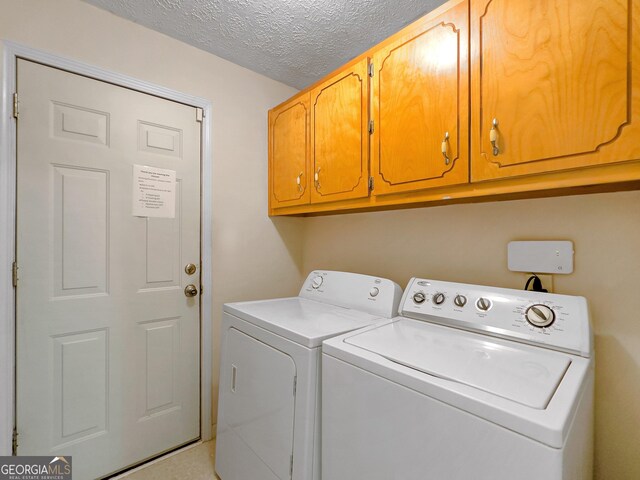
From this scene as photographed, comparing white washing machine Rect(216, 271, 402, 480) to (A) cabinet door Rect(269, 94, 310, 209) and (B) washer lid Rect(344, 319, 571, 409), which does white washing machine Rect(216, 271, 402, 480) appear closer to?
(B) washer lid Rect(344, 319, 571, 409)

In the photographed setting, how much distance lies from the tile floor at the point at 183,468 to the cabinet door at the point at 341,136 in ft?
5.36

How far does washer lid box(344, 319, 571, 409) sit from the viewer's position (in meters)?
0.71

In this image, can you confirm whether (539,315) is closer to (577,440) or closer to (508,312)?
(508,312)

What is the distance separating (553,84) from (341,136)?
2.96 ft

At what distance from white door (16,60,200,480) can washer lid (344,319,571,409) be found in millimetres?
1267

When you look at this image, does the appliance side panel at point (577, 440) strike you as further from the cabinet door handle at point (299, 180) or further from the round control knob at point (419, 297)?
the cabinet door handle at point (299, 180)

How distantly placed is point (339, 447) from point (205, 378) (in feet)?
4.12

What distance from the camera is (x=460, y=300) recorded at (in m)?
1.21

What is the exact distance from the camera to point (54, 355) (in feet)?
4.68

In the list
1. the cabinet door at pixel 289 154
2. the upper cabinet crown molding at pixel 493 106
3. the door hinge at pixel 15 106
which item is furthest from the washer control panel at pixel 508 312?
the door hinge at pixel 15 106

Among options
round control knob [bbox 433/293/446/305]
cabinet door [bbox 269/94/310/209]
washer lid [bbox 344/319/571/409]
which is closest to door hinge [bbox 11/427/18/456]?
washer lid [bbox 344/319/571/409]

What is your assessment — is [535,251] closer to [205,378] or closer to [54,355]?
[205,378]

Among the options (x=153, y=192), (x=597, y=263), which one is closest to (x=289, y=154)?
(x=153, y=192)

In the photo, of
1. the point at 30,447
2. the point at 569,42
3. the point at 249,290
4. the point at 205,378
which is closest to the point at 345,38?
the point at 569,42
